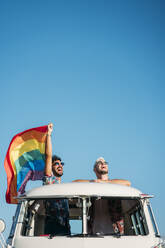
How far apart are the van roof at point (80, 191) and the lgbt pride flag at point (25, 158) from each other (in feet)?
12.8

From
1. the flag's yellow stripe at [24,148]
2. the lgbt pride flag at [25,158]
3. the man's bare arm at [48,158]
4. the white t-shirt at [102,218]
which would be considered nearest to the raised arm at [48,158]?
the man's bare arm at [48,158]

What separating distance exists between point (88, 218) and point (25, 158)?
530cm

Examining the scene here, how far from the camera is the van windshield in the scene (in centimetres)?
634

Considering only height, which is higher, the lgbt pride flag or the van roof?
the lgbt pride flag

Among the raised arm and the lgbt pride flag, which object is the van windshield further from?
the lgbt pride flag

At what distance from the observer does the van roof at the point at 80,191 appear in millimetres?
6441

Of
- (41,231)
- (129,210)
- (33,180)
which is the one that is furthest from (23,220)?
(33,180)

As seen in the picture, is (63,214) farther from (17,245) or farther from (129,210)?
(129,210)

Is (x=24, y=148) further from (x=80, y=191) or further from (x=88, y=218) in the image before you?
(x=88, y=218)

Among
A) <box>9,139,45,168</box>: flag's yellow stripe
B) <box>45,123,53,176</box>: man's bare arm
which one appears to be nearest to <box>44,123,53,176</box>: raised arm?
<box>45,123,53,176</box>: man's bare arm

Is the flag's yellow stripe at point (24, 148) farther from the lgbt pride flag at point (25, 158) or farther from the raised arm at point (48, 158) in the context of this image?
the raised arm at point (48, 158)

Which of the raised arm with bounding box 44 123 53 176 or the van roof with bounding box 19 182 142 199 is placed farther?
the raised arm with bounding box 44 123 53 176

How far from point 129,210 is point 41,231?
190 centimetres

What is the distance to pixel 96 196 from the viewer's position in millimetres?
6434
